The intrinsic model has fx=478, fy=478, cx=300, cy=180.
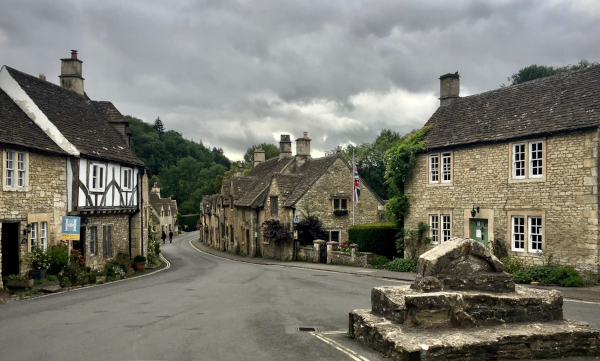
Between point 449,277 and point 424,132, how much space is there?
1683 cm

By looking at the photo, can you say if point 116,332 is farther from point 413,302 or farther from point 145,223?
point 145,223

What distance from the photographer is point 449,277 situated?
9.70 meters

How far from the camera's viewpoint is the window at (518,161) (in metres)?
20.5

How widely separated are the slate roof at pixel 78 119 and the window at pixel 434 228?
16.8 meters

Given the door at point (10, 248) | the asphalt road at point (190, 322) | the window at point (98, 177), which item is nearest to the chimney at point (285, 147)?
the window at point (98, 177)

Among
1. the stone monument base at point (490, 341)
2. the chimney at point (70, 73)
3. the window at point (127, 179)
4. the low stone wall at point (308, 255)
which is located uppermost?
the chimney at point (70, 73)

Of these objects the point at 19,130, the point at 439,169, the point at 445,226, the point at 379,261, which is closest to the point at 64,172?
the point at 19,130

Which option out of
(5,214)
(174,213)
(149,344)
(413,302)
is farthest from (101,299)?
(174,213)

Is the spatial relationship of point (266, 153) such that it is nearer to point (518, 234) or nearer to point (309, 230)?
point (309, 230)

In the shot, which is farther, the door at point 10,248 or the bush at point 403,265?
the bush at point 403,265

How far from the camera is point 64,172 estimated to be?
21828 mm

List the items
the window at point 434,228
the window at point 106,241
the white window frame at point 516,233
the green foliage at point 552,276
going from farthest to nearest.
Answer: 1. the window at point 106,241
2. the window at point 434,228
3. the white window frame at point 516,233
4. the green foliage at point 552,276

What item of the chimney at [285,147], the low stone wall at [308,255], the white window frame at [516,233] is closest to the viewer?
the white window frame at [516,233]

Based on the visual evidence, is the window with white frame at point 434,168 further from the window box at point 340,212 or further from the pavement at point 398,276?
the window box at point 340,212
